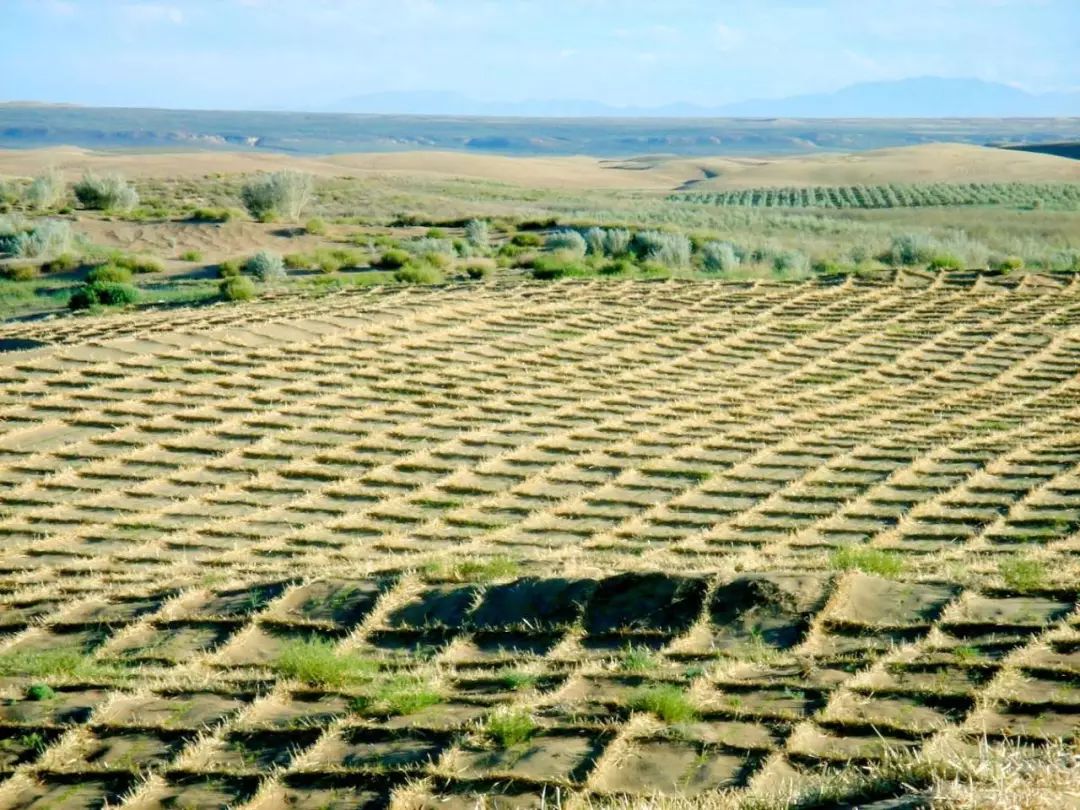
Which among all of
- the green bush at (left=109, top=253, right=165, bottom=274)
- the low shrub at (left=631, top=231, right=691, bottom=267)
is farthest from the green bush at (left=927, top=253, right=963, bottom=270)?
the green bush at (left=109, top=253, right=165, bottom=274)

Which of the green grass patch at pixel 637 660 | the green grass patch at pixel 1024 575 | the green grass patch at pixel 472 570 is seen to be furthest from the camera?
the green grass patch at pixel 472 570

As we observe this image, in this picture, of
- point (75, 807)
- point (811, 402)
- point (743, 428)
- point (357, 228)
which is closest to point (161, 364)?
point (743, 428)

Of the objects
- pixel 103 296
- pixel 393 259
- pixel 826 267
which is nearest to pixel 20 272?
pixel 103 296

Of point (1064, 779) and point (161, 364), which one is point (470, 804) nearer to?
point (1064, 779)

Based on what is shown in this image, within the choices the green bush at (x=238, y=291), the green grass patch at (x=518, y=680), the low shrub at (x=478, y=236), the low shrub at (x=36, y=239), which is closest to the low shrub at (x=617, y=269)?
the low shrub at (x=478, y=236)

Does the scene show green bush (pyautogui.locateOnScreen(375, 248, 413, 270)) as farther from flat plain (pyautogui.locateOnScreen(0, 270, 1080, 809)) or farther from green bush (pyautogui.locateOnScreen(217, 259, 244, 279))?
flat plain (pyautogui.locateOnScreen(0, 270, 1080, 809))

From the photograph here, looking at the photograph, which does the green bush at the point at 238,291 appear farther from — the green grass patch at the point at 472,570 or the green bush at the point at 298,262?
the green grass patch at the point at 472,570

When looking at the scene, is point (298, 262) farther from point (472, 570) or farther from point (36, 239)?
point (472, 570)
